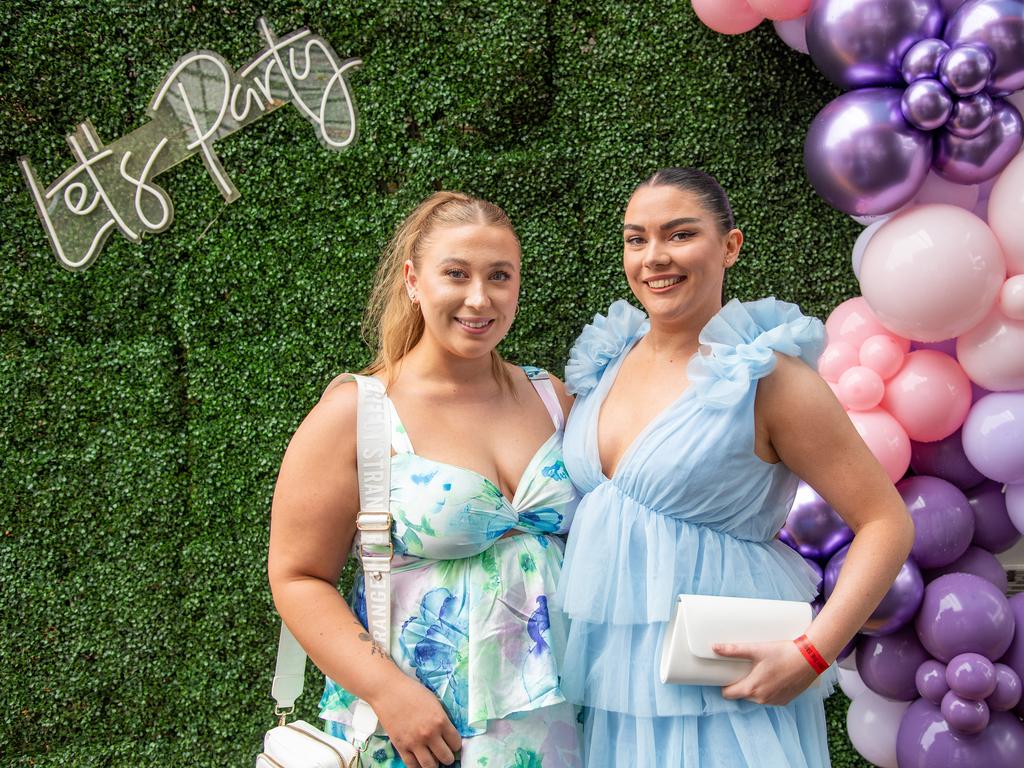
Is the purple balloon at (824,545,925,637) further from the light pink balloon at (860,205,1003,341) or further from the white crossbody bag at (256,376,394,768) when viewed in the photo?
the white crossbody bag at (256,376,394,768)

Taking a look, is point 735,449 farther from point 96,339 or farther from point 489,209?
point 96,339

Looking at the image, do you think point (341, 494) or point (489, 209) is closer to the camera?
point (341, 494)

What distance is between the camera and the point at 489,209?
6.46 feet

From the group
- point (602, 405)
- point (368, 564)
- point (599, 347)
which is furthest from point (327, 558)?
point (599, 347)

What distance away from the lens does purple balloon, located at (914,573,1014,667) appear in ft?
7.42

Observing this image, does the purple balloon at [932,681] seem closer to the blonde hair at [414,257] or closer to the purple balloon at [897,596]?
the purple balloon at [897,596]

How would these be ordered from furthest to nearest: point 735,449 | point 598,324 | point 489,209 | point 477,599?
1. point 598,324
2. point 489,209
3. point 477,599
4. point 735,449

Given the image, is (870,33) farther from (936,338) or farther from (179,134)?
(179,134)

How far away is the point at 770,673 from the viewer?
1603mm

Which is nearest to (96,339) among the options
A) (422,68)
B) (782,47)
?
(422,68)

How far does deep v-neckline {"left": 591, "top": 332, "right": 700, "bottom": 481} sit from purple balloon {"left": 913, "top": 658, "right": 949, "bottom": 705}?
1212mm

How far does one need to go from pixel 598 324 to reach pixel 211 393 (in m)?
1.53

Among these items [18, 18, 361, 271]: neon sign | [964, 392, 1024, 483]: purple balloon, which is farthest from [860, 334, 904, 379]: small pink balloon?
[18, 18, 361, 271]: neon sign

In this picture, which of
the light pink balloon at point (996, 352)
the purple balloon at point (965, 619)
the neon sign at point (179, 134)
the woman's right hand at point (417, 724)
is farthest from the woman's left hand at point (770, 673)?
the neon sign at point (179, 134)
